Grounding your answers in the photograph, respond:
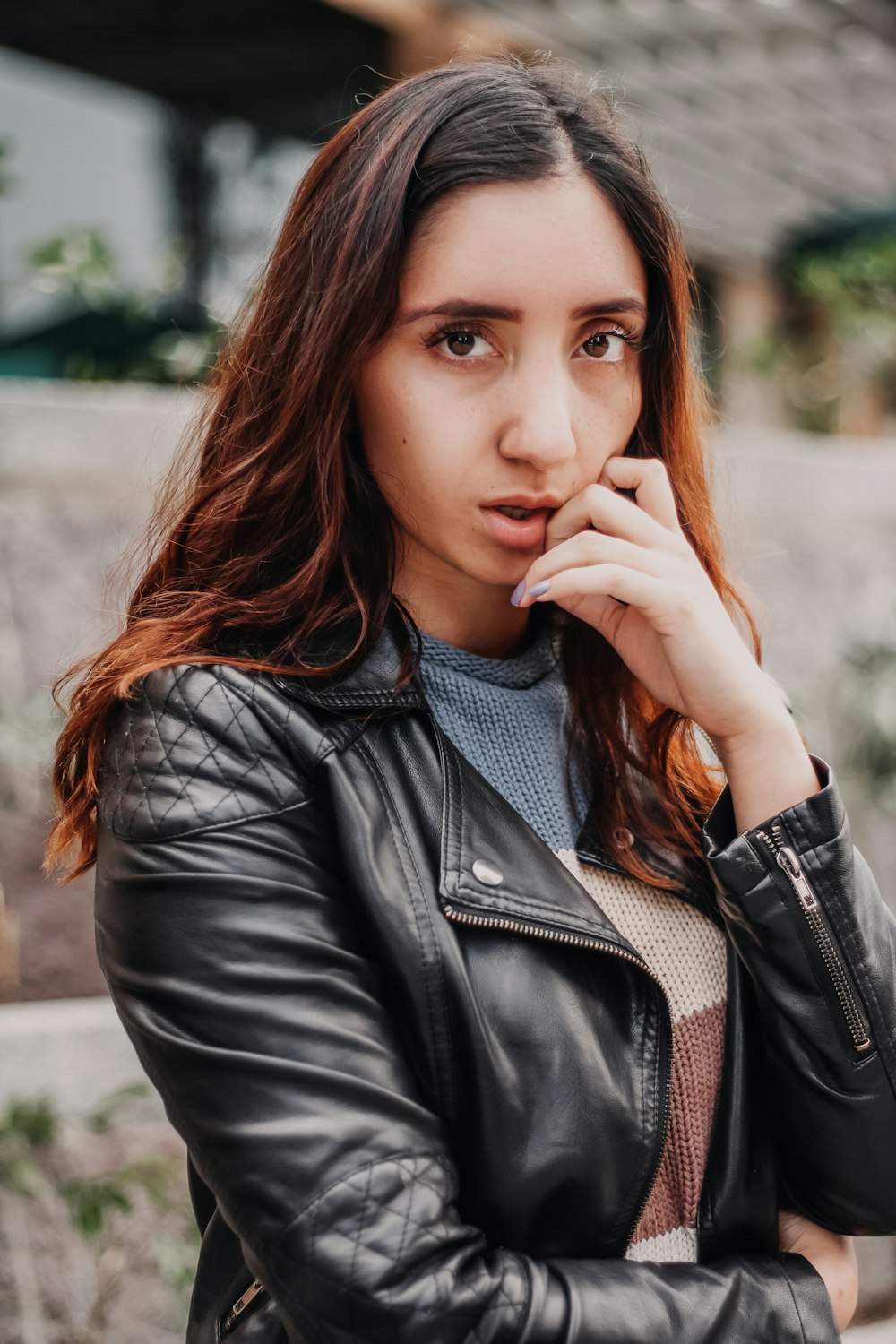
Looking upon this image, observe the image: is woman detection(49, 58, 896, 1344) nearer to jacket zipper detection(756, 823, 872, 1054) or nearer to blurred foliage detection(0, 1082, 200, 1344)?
jacket zipper detection(756, 823, 872, 1054)

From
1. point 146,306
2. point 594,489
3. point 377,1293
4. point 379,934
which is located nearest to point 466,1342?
point 377,1293

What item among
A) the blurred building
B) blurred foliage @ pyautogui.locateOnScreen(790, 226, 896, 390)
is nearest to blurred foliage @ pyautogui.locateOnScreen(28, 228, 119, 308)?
the blurred building

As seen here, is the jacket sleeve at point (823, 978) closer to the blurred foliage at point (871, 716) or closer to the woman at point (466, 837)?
the woman at point (466, 837)

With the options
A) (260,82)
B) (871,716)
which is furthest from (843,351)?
(260,82)

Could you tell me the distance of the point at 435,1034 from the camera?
1.20 meters

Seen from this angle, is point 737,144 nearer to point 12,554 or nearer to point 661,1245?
point 12,554

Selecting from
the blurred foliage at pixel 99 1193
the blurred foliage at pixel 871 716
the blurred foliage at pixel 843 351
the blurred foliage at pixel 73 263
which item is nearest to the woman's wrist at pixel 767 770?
the blurred foliage at pixel 99 1193

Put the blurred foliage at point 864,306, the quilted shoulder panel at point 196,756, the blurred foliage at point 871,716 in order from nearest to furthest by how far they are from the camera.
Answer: the quilted shoulder panel at point 196,756
the blurred foliage at point 871,716
the blurred foliage at point 864,306

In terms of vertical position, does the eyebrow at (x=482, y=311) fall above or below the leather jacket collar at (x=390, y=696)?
above

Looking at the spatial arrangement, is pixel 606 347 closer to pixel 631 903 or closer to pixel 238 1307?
pixel 631 903

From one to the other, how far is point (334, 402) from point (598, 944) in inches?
26.5

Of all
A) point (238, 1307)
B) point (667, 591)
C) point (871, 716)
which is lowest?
point (871, 716)

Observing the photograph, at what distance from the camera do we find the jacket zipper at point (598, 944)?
1230mm

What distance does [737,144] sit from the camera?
9.15 m
